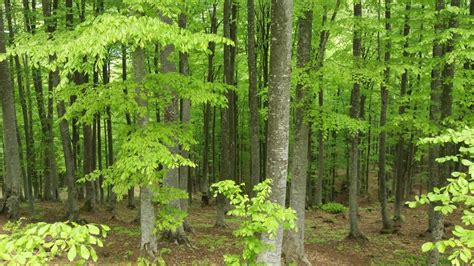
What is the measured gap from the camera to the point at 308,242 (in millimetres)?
15703

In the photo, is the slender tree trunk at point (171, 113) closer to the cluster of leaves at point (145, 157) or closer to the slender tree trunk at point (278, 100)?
the cluster of leaves at point (145, 157)

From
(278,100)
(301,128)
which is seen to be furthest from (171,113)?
(278,100)

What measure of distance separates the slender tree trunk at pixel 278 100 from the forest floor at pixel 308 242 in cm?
255

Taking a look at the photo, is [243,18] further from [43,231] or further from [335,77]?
[43,231]

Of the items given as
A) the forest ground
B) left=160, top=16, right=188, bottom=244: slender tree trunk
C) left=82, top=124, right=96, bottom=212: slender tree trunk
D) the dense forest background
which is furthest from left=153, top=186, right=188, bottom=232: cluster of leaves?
left=82, top=124, right=96, bottom=212: slender tree trunk

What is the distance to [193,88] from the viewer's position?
8.40 metres

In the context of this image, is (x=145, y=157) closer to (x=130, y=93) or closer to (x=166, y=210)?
(x=130, y=93)

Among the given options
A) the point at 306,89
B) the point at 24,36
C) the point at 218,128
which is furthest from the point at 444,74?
the point at 218,128

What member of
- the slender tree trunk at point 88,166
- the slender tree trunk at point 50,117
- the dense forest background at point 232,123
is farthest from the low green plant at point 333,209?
the slender tree trunk at point 50,117

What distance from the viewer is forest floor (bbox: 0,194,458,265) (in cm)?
1134

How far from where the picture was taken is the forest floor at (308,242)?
11344 millimetres

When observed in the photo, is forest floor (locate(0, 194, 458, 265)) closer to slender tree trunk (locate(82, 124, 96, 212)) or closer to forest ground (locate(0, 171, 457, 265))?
forest ground (locate(0, 171, 457, 265))

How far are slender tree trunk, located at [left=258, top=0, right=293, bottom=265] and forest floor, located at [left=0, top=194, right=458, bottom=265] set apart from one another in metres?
2.55

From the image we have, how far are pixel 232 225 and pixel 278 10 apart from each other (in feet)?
40.4
